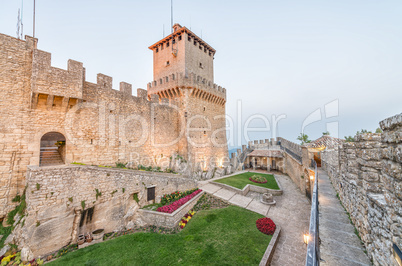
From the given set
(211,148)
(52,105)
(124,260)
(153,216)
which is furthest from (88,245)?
(211,148)

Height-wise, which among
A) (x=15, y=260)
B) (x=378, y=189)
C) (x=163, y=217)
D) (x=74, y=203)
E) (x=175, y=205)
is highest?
(x=378, y=189)

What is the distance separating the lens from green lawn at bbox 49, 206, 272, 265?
6.54 meters

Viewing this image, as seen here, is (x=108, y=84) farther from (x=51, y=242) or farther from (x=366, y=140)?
(x=366, y=140)

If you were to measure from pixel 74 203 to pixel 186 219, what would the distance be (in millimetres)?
6198

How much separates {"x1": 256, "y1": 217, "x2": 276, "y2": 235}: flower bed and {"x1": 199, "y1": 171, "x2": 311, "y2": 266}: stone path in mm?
585

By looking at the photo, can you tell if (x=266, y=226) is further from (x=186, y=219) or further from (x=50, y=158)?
(x=50, y=158)

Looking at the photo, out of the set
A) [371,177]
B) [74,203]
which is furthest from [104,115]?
[371,177]

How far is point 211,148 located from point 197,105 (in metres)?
6.25

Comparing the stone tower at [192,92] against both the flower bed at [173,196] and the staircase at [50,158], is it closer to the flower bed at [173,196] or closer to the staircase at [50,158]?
the flower bed at [173,196]

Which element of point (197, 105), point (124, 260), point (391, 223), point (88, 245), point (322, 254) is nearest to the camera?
point (391, 223)

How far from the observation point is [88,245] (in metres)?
7.68

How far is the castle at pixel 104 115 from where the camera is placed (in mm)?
8258

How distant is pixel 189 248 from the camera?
727cm

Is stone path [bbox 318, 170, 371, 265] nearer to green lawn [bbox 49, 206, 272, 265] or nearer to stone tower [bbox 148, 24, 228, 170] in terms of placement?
green lawn [bbox 49, 206, 272, 265]
